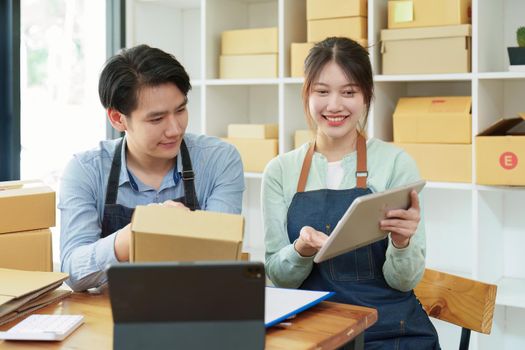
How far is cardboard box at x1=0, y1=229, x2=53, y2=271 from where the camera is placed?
1.85m

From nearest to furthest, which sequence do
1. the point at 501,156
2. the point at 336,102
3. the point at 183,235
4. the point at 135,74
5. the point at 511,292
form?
the point at 183,235
the point at 135,74
the point at 336,102
the point at 501,156
the point at 511,292

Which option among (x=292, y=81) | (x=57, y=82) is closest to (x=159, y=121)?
(x=292, y=81)

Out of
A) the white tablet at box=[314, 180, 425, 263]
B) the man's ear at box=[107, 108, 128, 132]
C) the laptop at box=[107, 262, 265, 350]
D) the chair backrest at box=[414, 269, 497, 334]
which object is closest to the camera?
the laptop at box=[107, 262, 265, 350]

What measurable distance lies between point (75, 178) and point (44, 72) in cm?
155

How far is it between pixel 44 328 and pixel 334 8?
80.3 inches

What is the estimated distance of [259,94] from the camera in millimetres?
3689

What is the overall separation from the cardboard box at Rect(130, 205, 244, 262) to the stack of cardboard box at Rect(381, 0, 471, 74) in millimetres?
1712

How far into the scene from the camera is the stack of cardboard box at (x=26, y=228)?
6.07 feet

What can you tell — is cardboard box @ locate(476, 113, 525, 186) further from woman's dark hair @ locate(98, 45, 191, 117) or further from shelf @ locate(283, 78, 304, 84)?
woman's dark hair @ locate(98, 45, 191, 117)

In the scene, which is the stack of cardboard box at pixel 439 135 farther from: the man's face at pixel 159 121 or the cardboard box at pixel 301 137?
the man's face at pixel 159 121

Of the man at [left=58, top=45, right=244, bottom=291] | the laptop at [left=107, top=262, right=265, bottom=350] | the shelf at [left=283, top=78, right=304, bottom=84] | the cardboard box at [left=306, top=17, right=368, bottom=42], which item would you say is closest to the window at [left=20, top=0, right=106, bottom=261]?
the shelf at [left=283, top=78, right=304, bottom=84]

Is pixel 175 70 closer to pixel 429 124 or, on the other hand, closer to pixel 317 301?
pixel 317 301

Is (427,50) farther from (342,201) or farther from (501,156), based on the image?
(342,201)

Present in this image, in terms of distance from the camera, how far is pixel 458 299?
2010 mm
